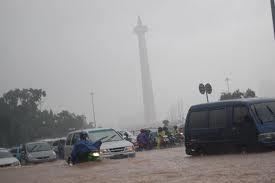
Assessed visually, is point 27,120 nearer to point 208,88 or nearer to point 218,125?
point 208,88

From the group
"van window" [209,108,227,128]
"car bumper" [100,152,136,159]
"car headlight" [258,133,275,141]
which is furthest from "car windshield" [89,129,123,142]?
"car headlight" [258,133,275,141]

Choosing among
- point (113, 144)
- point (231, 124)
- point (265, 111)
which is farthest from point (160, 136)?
point (265, 111)

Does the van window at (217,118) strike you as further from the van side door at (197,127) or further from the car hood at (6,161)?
the car hood at (6,161)

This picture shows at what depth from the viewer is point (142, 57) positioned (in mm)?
143625

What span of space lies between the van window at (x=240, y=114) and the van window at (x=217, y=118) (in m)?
0.40

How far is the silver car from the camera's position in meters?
28.0

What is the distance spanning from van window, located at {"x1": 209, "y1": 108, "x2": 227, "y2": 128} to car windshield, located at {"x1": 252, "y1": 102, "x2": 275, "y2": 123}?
3.46 feet

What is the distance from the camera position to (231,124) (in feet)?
51.9

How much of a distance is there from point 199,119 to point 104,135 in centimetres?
483

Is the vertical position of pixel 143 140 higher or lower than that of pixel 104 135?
lower

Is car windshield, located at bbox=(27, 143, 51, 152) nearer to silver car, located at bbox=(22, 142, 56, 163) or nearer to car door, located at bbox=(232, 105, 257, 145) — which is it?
silver car, located at bbox=(22, 142, 56, 163)

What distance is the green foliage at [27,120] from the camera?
77.4m

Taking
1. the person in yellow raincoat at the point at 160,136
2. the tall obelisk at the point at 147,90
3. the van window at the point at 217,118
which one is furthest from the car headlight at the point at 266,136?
the tall obelisk at the point at 147,90

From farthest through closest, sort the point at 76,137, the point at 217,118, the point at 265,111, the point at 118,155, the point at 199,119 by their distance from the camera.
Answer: the point at 76,137 < the point at 118,155 < the point at 199,119 < the point at 217,118 < the point at 265,111
